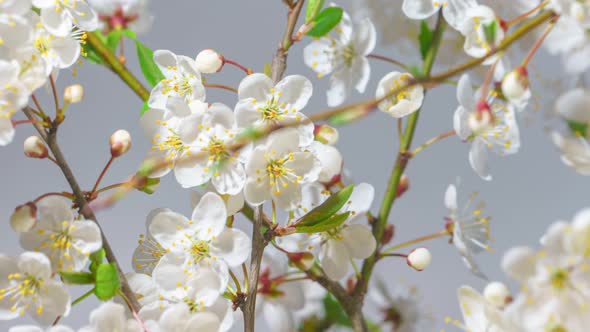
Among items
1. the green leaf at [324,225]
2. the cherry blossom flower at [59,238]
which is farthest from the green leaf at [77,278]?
the green leaf at [324,225]

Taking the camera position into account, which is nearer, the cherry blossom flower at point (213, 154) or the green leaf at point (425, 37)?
the cherry blossom flower at point (213, 154)

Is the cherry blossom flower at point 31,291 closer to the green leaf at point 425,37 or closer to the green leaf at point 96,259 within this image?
the green leaf at point 96,259

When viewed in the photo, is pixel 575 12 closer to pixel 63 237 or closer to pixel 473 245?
pixel 473 245

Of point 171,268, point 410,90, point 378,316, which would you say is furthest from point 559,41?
point 378,316

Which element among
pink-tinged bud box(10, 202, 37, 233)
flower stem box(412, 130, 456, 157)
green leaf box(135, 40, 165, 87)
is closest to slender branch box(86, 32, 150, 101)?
green leaf box(135, 40, 165, 87)

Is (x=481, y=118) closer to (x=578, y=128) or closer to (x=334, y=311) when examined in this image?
(x=578, y=128)
